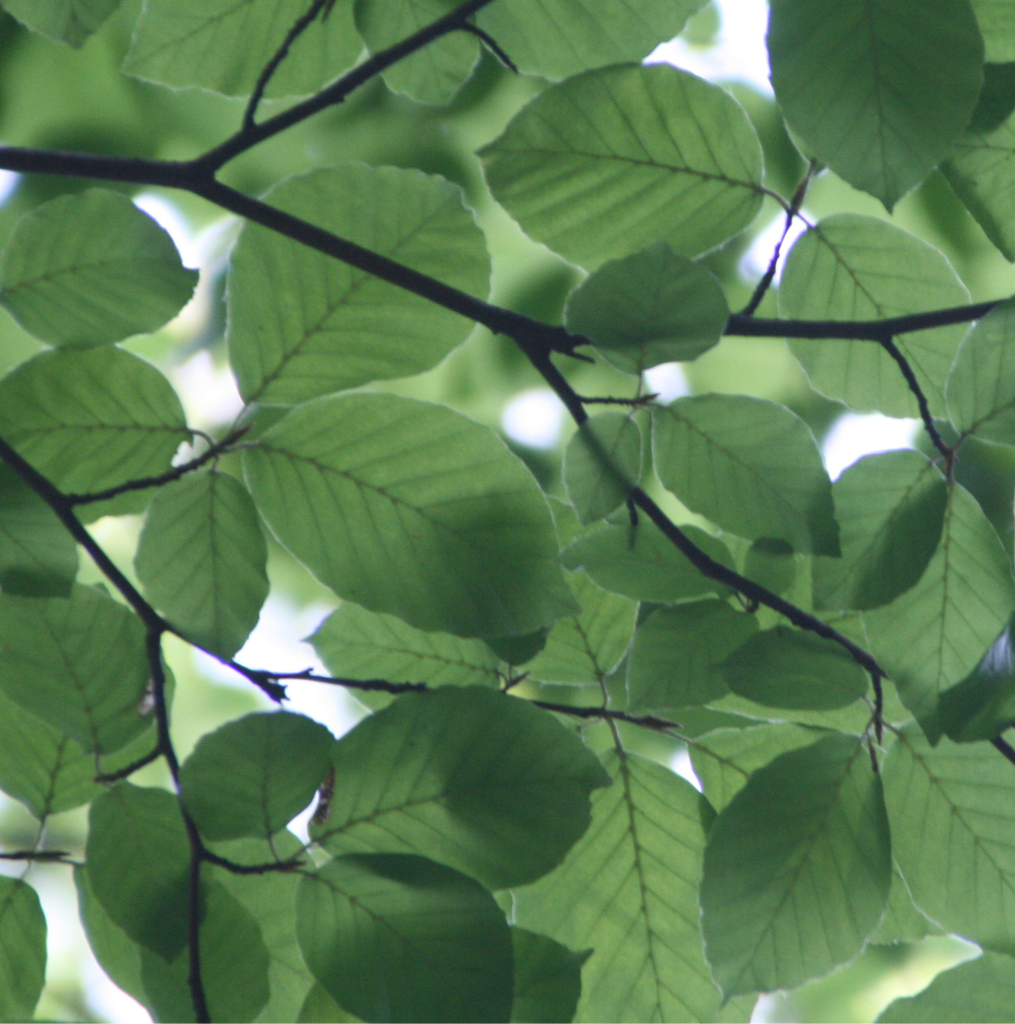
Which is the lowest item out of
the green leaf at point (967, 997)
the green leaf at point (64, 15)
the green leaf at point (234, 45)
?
the green leaf at point (967, 997)

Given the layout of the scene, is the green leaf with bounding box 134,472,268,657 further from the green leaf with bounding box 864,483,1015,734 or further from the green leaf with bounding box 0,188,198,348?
the green leaf with bounding box 864,483,1015,734

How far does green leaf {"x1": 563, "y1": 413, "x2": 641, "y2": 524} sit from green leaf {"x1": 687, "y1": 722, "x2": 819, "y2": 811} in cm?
18

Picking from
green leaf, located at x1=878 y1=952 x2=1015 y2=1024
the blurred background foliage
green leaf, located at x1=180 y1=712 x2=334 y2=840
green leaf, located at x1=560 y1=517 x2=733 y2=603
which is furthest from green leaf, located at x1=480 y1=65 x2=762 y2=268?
the blurred background foliage

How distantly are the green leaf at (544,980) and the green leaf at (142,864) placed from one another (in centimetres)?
15

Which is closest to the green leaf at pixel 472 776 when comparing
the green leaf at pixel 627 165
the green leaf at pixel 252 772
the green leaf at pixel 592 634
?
the green leaf at pixel 252 772

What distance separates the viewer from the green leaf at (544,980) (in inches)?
17.2

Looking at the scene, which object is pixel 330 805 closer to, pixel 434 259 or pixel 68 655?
pixel 68 655

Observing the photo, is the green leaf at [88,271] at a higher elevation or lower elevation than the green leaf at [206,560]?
higher

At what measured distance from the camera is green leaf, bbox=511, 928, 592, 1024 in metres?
0.44

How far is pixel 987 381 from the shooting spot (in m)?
0.43

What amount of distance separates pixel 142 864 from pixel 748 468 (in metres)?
0.32

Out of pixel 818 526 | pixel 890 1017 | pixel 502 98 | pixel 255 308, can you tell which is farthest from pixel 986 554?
pixel 502 98

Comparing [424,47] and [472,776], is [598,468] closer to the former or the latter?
[472,776]

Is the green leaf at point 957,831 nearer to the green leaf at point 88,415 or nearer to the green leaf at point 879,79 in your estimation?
the green leaf at point 879,79
